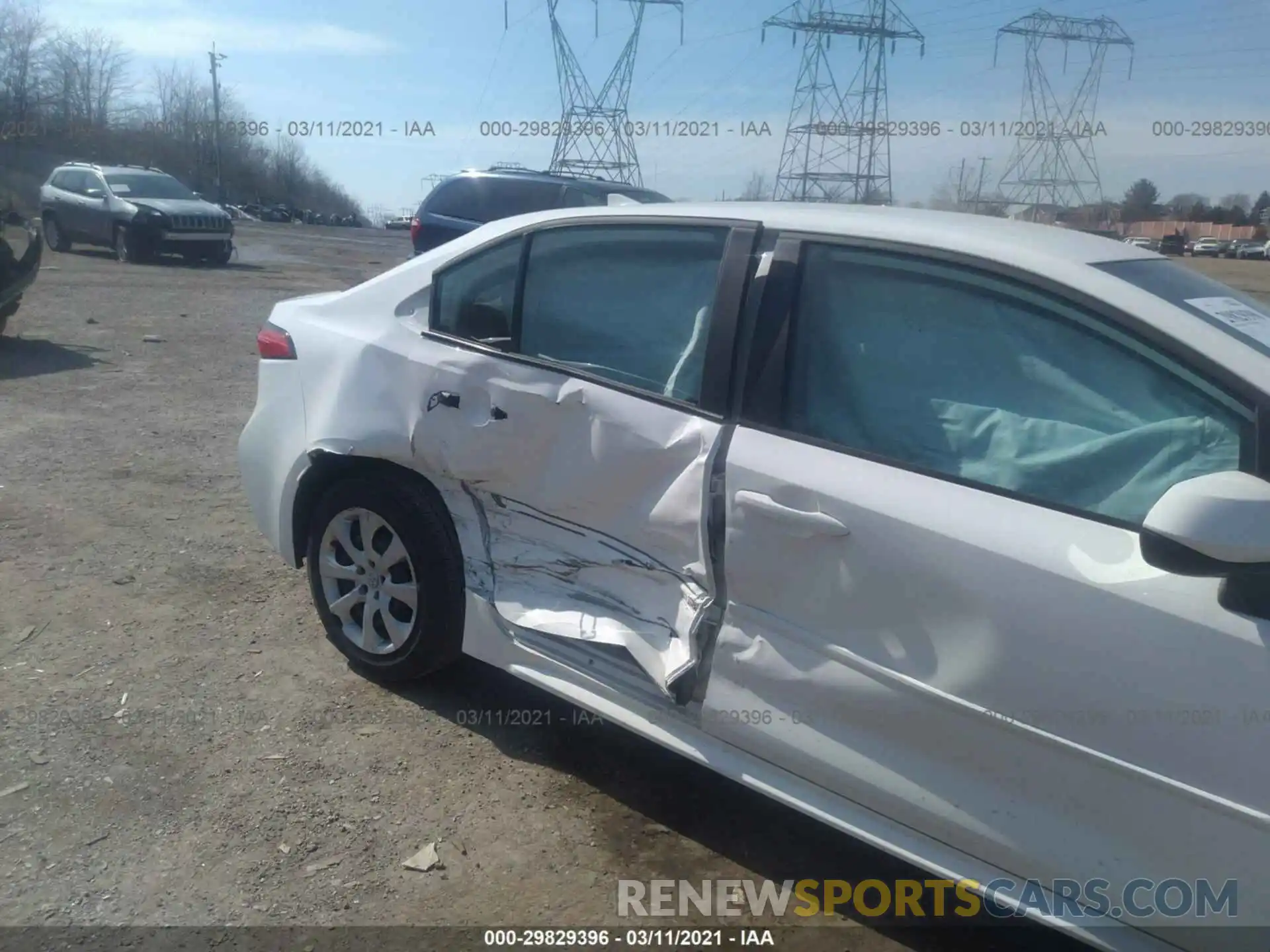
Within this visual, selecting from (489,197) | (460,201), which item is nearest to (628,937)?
(489,197)

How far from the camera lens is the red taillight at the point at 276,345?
13.3ft

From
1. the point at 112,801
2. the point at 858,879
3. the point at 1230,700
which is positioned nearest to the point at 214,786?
the point at 112,801

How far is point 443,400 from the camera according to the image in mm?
3521

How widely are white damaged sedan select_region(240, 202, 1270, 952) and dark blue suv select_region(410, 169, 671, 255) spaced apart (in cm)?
994

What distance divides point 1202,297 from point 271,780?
294 centimetres

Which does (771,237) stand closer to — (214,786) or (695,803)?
(695,803)

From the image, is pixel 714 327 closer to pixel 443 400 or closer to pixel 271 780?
pixel 443 400

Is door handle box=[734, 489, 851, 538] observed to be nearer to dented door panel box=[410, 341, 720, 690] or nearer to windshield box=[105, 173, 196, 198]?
dented door panel box=[410, 341, 720, 690]

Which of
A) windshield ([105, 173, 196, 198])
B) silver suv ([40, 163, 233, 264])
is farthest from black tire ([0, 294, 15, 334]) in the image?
windshield ([105, 173, 196, 198])

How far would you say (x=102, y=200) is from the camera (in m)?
20.2

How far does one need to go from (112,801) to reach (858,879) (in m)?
2.16

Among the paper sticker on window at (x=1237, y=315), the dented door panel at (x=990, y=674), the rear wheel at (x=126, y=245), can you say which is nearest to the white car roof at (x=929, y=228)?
the paper sticker on window at (x=1237, y=315)

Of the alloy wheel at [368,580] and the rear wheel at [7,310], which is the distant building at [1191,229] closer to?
the alloy wheel at [368,580]

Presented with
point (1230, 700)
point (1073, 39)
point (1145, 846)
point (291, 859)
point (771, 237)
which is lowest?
point (291, 859)
